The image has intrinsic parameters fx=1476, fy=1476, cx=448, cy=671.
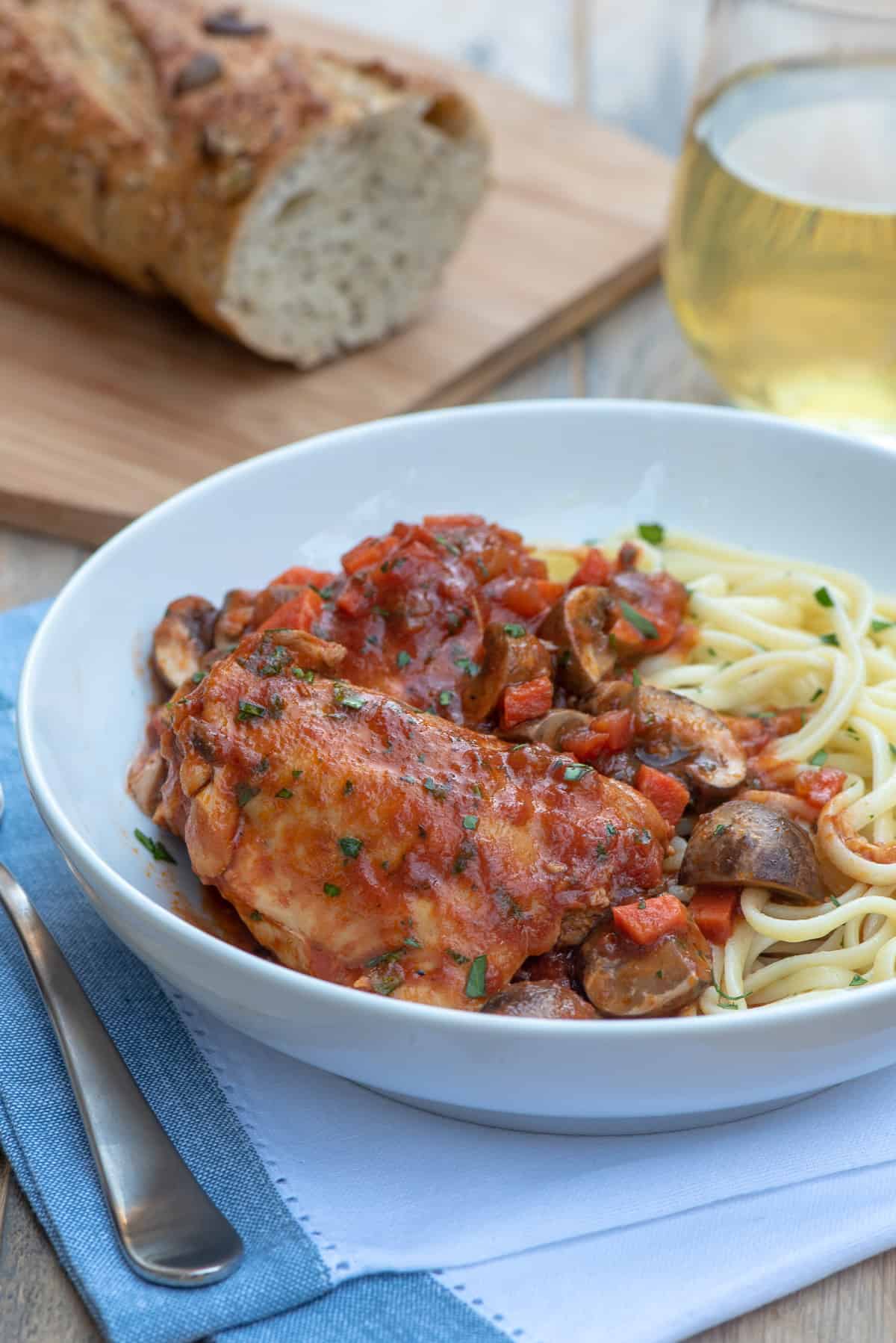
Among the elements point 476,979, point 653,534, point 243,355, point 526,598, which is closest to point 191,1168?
point 476,979

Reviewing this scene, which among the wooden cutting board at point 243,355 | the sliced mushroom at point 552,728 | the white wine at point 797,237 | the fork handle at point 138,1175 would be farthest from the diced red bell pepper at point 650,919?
the wooden cutting board at point 243,355

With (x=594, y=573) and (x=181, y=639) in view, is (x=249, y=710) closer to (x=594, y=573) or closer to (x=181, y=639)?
(x=181, y=639)

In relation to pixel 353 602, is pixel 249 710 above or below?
above

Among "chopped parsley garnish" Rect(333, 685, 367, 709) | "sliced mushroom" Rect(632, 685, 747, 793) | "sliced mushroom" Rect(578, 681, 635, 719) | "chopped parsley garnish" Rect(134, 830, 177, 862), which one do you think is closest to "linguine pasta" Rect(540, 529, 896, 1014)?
"sliced mushroom" Rect(632, 685, 747, 793)

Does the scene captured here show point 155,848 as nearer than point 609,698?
Yes

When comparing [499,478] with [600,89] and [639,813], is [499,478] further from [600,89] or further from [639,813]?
[600,89]

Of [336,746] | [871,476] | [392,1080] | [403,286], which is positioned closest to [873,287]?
[871,476]

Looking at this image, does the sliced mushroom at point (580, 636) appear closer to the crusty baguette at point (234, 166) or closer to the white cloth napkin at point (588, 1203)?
the white cloth napkin at point (588, 1203)
